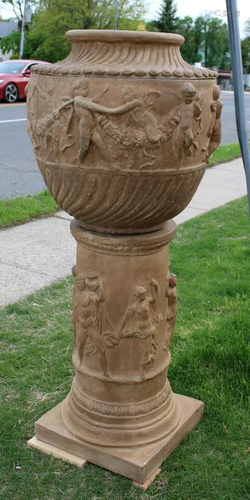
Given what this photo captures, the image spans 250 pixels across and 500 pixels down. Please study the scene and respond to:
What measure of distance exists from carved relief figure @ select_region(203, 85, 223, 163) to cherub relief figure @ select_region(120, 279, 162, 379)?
0.60 meters

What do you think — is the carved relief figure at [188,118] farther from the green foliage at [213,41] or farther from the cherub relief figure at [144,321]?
the green foliage at [213,41]

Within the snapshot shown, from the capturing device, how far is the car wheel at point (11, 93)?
14.1 metres

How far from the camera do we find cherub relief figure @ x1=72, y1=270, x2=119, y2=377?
2309mm

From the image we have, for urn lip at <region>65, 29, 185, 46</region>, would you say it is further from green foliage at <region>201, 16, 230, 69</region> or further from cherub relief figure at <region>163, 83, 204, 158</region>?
green foliage at <region>201, 16, 230, 69</region>

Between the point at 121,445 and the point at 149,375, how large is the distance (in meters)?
0.32

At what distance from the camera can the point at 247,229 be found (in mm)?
5465

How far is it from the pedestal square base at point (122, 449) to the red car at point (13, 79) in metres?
12.6

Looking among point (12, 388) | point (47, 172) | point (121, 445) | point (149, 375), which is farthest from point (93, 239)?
point (12, 388)

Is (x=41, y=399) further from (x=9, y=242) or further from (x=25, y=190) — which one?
(x=25, y=190)

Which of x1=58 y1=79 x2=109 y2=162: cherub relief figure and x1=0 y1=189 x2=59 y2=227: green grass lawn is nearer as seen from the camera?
x1=58 y1=79 x2=109 y2=162: cherub relief figure

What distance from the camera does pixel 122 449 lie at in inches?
94.3

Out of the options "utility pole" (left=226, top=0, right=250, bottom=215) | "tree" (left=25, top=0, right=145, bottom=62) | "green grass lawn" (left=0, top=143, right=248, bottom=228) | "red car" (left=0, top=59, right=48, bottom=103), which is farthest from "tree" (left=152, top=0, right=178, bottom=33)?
"utility pole" (left=226, top=0, right=250, bottom=215)

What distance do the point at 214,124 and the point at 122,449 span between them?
140cm

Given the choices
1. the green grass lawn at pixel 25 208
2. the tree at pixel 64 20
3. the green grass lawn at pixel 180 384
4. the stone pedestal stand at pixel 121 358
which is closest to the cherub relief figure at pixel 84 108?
the stone pedestal stand at pixel 121 358
